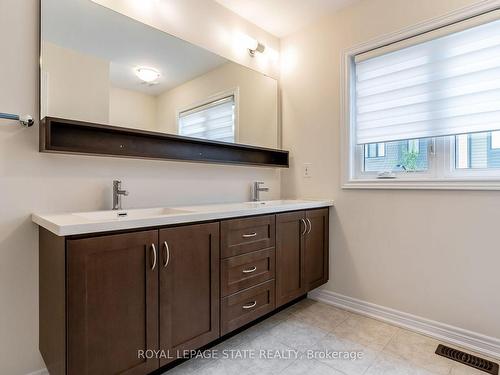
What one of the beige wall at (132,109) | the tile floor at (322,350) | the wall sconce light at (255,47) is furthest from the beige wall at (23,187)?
the wall sconce light at (255,47)

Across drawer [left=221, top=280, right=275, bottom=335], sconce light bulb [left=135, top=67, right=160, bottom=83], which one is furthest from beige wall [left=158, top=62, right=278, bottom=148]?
drawer [left=221, top=280, right=275, bottom=335]

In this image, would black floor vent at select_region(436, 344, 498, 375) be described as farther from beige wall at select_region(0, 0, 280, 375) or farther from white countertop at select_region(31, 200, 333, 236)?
beige wall at select_region(0, 0, 280, 375)

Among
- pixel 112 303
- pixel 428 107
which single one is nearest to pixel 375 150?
pixel 428 107

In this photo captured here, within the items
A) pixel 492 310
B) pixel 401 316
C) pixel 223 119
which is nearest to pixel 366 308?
pixel 401 316

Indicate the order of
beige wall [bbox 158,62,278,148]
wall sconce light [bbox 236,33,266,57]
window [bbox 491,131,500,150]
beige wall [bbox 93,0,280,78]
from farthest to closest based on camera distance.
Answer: wall sconce light [bbox 236,33,266,57], beige wall [bbox 158,62,278,148], beige wall [bbox 93,0,280,78], window [bbox 491,131,500,150]

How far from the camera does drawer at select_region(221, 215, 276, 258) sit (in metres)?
1.64

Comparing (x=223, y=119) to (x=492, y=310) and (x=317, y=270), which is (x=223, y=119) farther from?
(x=492, y=310)

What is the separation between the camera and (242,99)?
2.47 metres

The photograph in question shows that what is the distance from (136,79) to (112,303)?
136 cm

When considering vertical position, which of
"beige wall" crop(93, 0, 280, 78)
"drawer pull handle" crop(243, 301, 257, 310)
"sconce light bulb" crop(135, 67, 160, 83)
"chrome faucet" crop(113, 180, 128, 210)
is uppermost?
"beige wall" crop(93, 0, 280, 78)

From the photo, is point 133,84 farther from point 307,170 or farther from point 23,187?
point 307,170

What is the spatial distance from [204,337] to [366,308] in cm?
135

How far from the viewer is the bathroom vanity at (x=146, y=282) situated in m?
1.12

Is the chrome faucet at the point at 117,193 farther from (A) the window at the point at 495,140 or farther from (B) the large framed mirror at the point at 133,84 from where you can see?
(A) the window at the point at 495,140
